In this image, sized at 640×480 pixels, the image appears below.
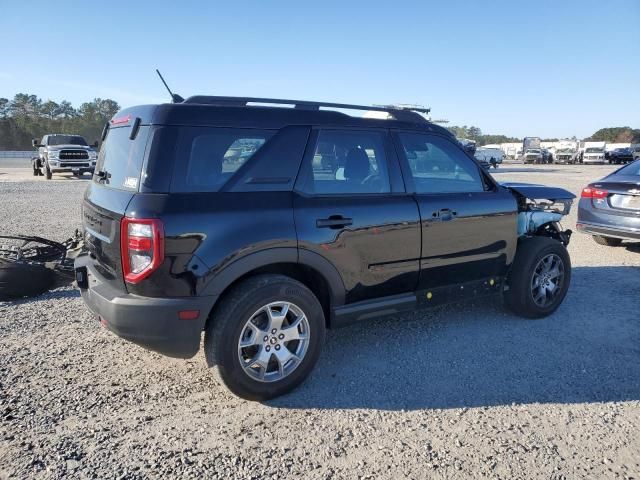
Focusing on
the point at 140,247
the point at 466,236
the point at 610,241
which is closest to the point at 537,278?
the point at 466,236

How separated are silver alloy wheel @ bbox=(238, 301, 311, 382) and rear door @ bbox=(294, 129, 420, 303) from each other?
440 mm

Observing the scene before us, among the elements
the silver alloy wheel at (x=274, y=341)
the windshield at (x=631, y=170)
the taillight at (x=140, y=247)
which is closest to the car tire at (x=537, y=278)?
the silver alloy wheel at (x=274, y=341)

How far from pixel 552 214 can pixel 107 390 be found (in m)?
4.47

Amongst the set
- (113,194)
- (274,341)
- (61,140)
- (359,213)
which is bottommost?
(274,341)

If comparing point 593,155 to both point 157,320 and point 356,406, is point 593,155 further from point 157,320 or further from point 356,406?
point 157,320

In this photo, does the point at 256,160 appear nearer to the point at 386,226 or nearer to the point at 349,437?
the point at 386,226

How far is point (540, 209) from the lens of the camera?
5035mm

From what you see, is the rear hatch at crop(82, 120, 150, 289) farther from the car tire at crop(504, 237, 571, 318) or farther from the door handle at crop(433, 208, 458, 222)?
the car tire at crop(504, 237, 571, 318)

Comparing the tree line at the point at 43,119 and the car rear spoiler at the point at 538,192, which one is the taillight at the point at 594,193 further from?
the tree line at the point at 43,119

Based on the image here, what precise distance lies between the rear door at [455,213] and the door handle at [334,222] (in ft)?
2.45

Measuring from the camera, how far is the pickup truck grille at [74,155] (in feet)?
68.9

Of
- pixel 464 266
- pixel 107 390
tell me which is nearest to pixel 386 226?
pixel 464 266

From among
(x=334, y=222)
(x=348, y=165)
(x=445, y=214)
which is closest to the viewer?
(x=334, y=222)

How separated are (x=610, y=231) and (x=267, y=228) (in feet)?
20.2
